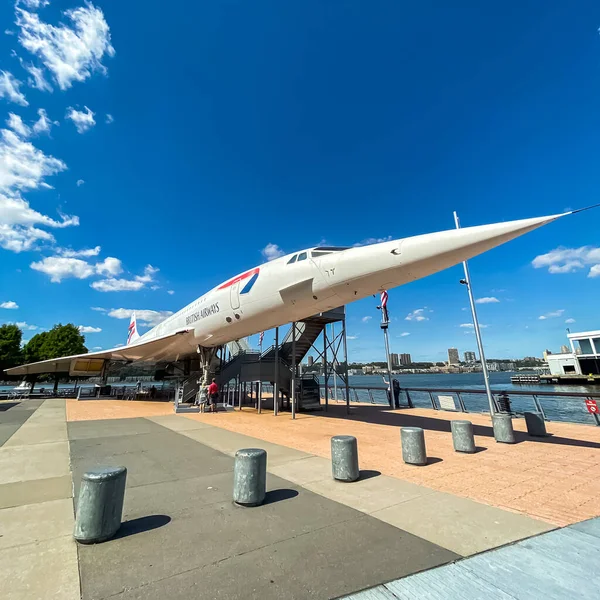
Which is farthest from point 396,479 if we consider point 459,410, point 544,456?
point 459,410

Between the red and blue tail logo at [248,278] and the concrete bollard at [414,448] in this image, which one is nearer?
the concrete bollard at [414,448]

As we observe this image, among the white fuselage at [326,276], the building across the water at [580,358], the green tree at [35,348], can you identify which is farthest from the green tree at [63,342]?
the building across the water at [580,358]

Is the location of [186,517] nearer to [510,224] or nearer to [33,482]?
[33,482]

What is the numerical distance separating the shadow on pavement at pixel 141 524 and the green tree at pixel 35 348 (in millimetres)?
50296

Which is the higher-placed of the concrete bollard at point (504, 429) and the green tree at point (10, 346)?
the green tree at point (10, 346)

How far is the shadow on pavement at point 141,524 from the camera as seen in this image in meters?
3.69

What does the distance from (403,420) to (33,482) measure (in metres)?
11.4

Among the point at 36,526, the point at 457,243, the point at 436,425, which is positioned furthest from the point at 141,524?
the point at 436,425

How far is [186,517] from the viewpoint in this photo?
4094mm

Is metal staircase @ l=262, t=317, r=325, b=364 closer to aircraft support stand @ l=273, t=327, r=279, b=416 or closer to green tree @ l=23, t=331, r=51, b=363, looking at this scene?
aircraft support stand @ l=273, t=327, r=279, b=416

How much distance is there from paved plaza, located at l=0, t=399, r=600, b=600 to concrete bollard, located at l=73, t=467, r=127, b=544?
4.4 inches

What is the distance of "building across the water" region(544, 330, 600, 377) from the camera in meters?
57.6

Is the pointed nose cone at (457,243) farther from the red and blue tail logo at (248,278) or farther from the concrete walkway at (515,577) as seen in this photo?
the red and blue tail logo at (248,278)

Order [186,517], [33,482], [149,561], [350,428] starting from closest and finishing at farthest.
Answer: [149,561] < [186,517] < [33,482] < [350,428]
